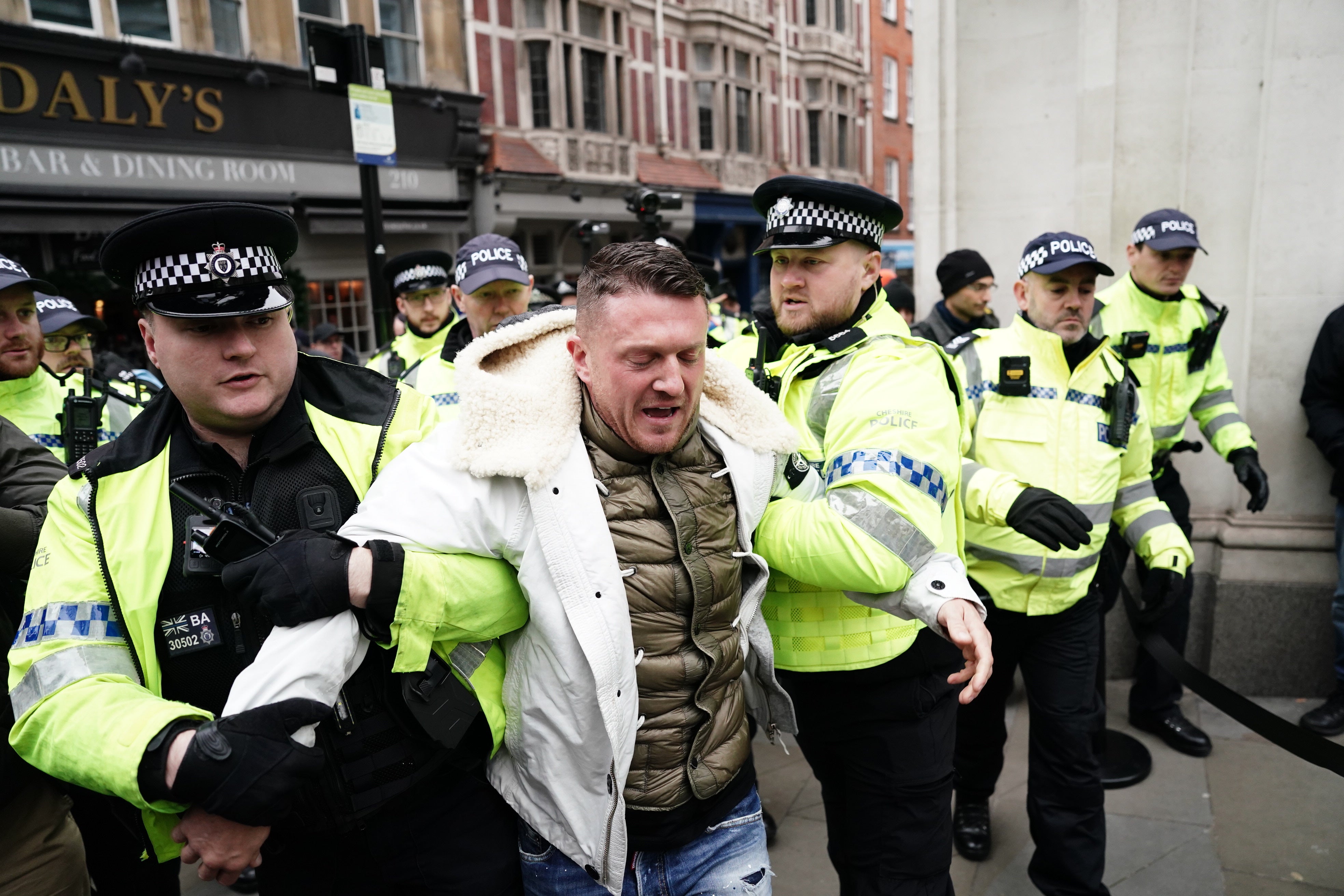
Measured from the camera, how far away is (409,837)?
1.86 metres

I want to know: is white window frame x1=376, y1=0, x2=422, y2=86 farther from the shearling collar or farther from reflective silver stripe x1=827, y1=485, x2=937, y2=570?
reflective silver stripe x1=827, y1=485, x2=937, y2=570

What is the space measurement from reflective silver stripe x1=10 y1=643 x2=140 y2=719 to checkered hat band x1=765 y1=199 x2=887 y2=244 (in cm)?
192

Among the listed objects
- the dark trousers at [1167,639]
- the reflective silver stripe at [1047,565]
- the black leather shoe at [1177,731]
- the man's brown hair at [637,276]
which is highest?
the man's brown hair at [637,276]

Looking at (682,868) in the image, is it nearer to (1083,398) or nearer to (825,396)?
(825,396)

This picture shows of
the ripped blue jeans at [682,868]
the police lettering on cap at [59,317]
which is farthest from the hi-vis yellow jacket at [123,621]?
the police lettering on cap at [59,317]

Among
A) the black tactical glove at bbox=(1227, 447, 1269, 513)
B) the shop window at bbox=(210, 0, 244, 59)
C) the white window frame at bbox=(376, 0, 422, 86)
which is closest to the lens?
the black tactical glove at bbox=(1227, 447, 1269, 513)

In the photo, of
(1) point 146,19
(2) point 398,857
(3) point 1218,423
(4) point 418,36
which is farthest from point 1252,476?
(4) point 418,36

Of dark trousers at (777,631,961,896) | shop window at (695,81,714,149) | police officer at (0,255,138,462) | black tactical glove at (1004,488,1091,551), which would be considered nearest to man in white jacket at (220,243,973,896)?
dark trousers at (777,631,961,896)

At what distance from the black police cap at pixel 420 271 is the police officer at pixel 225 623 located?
3.68 metres

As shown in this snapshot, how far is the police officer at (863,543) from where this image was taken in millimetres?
1981

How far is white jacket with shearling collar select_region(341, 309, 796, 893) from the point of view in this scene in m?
1.66

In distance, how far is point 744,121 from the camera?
24.1 metres

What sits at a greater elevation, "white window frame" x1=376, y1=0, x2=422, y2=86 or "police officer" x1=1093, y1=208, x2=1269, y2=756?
"white window frame" x1=376, y1=0, x2=422, y2=86

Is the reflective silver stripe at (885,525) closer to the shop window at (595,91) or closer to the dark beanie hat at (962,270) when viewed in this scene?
the dark beanie hat at (962,270)
